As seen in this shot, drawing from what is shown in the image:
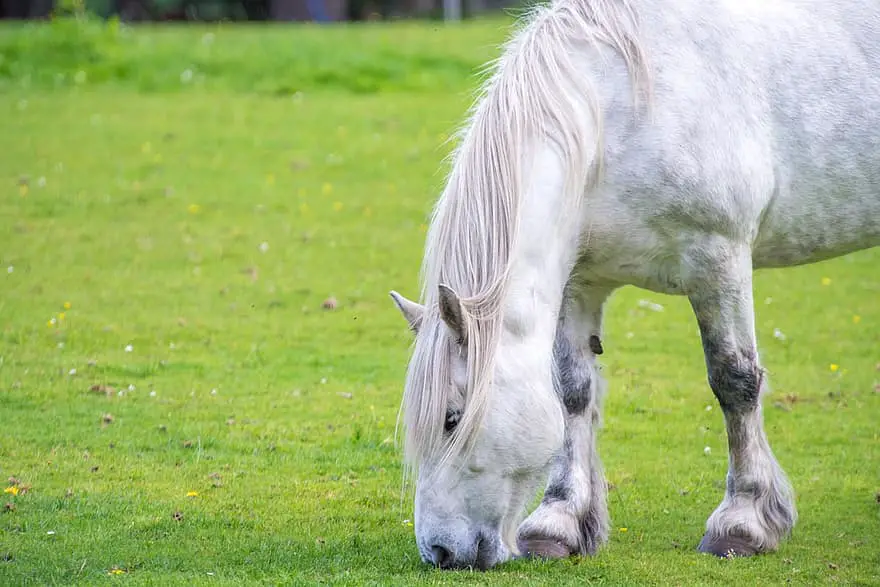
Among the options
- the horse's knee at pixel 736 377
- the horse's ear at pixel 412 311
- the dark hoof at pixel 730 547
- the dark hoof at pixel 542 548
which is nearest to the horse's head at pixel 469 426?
Answer: the horse's ear at pixel 412 311

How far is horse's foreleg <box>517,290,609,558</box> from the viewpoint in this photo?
18.1 ft

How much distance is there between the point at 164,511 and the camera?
5.86m

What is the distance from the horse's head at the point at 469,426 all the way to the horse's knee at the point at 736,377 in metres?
0.97

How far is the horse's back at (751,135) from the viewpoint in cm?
513

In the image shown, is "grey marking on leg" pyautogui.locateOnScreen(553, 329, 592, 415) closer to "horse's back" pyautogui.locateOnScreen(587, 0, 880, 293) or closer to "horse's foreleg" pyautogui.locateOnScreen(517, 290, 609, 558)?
"horse's foreleg" pyautogui.locateOnScreen(517, 290, 609, 558)

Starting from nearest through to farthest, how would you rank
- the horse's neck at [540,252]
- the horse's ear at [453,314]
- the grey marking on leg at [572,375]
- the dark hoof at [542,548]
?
1. the horse's ear at [453,314]
2. the horse's neck at [540,252]
3. the dark hoof at [542,548]
4. the grey marking on leg at [572,375]

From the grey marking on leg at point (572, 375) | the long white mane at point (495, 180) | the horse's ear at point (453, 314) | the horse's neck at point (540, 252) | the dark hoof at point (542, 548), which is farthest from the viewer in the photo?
the grey marking on leg at point (572, 375)

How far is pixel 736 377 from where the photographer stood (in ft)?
17.9

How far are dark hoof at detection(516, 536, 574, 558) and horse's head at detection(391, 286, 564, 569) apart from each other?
62 cm

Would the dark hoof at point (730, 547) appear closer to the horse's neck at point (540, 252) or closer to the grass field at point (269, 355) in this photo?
the grass field at point (269, 355)

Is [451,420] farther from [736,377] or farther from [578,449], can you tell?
[736,377]

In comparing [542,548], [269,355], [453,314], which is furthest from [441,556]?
[269,355]

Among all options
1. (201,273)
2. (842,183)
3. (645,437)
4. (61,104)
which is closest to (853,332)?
(645,437)

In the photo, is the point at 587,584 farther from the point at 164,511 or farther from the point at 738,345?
the point at 164,511
